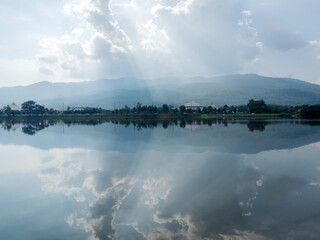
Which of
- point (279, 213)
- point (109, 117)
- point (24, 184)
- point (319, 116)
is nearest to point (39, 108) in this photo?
point (109, 117)

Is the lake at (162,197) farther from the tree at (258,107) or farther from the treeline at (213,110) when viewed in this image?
the tree at (258,107)

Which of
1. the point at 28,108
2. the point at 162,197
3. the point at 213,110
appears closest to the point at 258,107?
the point at 213,110

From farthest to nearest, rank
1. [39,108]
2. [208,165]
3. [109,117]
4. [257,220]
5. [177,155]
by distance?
[39,108], [109,117], [177,155], [208,165], [257,220]

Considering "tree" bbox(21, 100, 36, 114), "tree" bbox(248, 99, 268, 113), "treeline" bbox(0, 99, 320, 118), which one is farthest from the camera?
"tree" bbox(21, 100, 36, 114)

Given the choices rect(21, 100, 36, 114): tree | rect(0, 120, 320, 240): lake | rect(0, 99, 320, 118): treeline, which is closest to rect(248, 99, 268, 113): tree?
rect(0, 99, 320, 118): treeline

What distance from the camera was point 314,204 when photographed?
807cm

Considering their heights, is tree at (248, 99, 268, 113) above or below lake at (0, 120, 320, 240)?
above

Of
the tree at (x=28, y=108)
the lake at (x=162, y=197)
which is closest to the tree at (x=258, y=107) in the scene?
the lake at (x=162, y=197)

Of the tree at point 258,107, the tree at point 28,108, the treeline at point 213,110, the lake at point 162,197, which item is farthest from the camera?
the tree at point 28,108

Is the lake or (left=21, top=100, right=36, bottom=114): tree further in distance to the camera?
(left=21, top=100, right=36, bottom=114): tree

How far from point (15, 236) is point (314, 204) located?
8.49 metres

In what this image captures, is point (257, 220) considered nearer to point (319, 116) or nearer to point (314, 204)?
point (314, 204)

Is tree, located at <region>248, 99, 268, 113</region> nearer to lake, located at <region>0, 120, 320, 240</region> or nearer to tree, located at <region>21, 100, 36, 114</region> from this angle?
lake, located at <region>0, 120, 320, 240</region>

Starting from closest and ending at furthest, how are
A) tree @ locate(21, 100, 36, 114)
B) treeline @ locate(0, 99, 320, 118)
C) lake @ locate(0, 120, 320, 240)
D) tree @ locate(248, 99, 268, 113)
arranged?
1. lake @ locate(0, 120, 320, 240)
2. treeline @ locate(0, 99, 320, 118)
3. tree @ locate(248, 99, 268, 113)
4. tree @ locate(21, 100, 36, 114)
